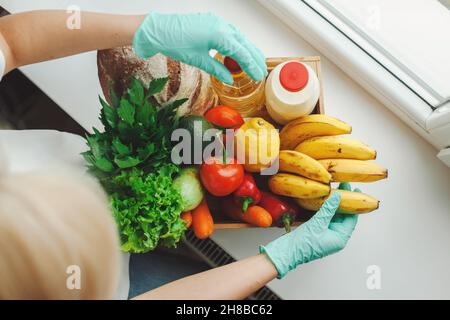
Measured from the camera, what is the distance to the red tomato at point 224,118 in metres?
0.74

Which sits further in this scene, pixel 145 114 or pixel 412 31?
pixel 412 31

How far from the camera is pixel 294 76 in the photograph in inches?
27.4

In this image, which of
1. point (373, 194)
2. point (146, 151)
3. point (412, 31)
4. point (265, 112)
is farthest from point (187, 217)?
point (412, 31)

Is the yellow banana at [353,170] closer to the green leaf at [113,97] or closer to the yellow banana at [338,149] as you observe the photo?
the yellow banana at [338,149]

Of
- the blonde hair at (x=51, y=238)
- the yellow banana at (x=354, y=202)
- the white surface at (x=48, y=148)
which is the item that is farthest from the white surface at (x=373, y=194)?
the blonde hair at (x=51, y=238)

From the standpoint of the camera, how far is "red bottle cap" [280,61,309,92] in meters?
0.69

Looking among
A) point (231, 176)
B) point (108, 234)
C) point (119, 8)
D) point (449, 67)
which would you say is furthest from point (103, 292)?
A: point (449, 67)

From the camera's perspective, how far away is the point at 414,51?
0.87m

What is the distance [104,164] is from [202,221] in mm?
193

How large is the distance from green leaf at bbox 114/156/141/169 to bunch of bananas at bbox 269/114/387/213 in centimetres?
24

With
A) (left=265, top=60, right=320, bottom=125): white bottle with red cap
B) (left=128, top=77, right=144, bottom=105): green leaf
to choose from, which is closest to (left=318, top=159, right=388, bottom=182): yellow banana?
(left=265, top=60, right=320, bottom=125): white bottle with red cap

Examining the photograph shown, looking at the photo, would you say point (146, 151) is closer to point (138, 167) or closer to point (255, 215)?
point (138, 167)

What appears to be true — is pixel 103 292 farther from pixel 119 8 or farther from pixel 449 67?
pixel 449 67

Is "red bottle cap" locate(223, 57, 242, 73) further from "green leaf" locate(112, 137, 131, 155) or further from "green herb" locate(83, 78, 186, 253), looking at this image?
"green leaf" locate(112, 137, 131, 155)
